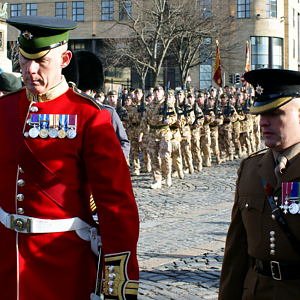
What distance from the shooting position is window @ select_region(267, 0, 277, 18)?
152ft

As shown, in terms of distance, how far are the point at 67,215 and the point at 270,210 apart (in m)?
1.01

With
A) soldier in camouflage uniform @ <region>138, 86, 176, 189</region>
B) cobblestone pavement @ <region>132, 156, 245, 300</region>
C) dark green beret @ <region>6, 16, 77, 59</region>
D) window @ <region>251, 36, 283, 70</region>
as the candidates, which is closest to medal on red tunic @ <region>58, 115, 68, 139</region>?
dark green beret @ <region>6, 16, 77, 59</region>

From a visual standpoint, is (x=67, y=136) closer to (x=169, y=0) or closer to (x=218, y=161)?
(x=218, y=161)

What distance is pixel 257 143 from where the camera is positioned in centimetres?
1972

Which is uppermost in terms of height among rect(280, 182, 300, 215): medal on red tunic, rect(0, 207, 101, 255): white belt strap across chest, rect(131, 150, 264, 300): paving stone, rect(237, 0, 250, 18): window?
rect(237, 0, 250, 18): window

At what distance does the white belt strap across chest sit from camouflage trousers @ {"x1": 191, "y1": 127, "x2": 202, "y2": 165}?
38.8 ft

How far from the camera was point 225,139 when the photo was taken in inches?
656

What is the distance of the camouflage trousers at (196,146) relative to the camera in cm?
1421

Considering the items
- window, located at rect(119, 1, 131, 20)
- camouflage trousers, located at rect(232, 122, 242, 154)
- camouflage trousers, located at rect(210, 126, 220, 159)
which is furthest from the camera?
window, located at rect(119, 1, 131, 20)

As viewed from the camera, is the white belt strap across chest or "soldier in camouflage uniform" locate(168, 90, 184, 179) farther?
"soldier in camouflage uniform" locate(168, 90, 184, 179)

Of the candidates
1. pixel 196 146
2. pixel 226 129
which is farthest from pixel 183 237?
pixel 226 129

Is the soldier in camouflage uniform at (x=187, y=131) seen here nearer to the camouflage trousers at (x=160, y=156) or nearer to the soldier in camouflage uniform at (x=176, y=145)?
the soldier in camouflage uniform at (x=176, y=145)

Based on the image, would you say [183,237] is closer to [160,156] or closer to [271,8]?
[160,156]

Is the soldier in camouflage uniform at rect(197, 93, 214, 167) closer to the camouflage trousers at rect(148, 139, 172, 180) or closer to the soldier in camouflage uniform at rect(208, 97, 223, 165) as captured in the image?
the soldier in camouflage uniform at rect(208, 97, 223, 165)
